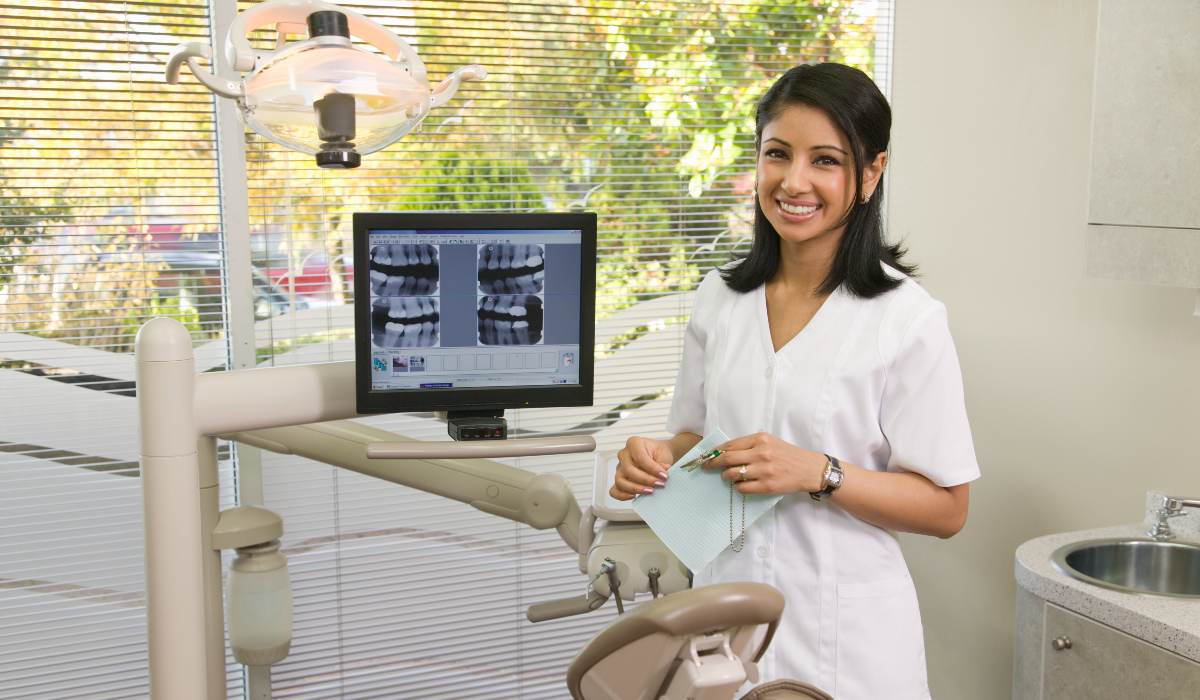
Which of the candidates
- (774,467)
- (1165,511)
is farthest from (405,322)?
(1165,511)

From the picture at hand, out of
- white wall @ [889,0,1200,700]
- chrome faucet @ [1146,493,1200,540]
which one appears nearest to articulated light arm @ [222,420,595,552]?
chrome faucet @ [1146,493,1200,540]

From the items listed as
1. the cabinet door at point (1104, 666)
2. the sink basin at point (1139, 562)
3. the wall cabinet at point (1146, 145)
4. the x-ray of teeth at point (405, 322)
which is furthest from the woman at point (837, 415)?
the sink basin at point (1139, 562)

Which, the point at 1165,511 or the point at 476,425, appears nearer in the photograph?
the point at 476,425

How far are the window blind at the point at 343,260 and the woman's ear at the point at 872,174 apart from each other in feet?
4.47

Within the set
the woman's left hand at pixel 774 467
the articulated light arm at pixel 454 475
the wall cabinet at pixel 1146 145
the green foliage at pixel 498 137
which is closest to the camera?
the woman's left hand at pixel 774 467

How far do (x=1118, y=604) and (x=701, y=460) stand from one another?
851mm

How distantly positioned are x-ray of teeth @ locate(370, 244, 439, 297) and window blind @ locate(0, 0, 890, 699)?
994 millimetres

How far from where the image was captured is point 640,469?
155 cm

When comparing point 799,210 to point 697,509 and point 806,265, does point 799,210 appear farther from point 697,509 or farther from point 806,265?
point 697,509

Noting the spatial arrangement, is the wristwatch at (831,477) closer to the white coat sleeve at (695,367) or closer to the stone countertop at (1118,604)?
the white coat sleeve at (695,367)

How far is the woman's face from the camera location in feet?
4.85

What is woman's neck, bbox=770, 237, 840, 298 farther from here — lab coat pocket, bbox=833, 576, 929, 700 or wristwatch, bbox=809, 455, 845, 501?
lab coat pocket, bbox=833, 576, 929, 700

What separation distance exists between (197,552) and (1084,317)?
6.07 ft

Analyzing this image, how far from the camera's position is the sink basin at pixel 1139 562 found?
2076mm
